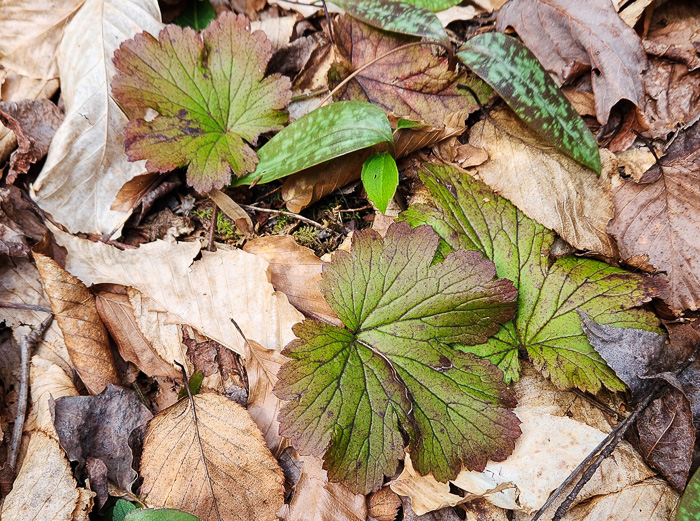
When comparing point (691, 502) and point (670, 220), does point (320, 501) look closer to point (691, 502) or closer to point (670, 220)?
point (691, 502)

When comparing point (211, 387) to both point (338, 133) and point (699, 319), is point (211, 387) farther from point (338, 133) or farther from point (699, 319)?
point (699, 319)

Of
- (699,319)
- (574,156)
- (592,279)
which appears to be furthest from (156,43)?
(699,319)

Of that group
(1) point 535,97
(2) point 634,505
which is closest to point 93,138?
(1) point 535,97

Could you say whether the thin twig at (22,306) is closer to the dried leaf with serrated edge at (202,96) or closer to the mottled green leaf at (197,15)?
the dried leaf with serrated edge at (202,96)

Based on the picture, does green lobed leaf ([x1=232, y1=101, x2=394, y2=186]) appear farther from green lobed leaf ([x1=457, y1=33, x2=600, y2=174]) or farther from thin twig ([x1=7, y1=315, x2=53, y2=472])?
thin twig ([x1=7, y1=315, x2=53, y2=472])

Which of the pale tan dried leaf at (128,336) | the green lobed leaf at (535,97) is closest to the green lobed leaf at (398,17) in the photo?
the green lobed leaf at (535,97)

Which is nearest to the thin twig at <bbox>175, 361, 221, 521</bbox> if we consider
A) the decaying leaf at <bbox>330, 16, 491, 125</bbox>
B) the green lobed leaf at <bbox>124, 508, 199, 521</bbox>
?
the green lobed leaf at <bbox>124, 508, 199, 521</bbox>
